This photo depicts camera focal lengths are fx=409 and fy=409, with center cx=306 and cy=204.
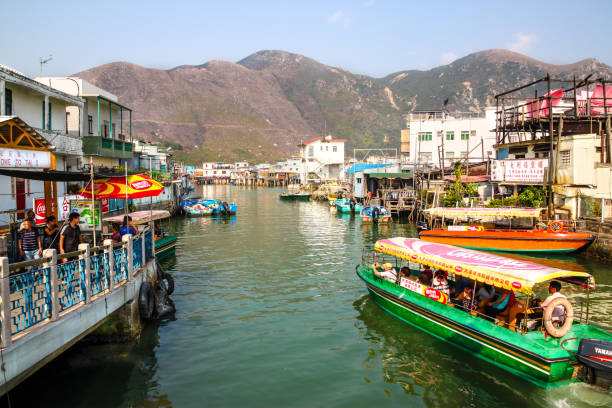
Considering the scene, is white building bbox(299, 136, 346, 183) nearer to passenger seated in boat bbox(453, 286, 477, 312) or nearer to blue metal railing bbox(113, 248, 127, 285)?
passenger seated in boat bbox(453, 286, 477, 312)

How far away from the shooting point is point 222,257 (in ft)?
85.0

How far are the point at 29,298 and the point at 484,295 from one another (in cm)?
1148

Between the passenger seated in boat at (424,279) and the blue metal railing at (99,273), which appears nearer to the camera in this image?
the blue metal railing at (99,273)

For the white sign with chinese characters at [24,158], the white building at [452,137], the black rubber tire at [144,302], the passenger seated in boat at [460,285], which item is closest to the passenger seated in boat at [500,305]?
the passenger seated in boat at [460,285]

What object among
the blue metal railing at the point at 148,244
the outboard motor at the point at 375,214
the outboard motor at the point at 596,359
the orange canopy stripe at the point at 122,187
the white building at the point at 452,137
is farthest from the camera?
the white building at the point at 452,137

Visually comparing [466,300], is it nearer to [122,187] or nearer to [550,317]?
[550,317]

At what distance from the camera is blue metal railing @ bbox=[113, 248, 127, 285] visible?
37.3 ft

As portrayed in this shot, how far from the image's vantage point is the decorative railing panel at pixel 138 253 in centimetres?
1316


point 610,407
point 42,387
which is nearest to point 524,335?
point 610,407

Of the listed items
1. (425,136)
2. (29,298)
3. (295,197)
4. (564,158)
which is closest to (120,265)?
(29,298)

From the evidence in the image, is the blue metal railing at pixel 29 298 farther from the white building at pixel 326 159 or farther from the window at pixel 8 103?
the white building at pixel 326 159

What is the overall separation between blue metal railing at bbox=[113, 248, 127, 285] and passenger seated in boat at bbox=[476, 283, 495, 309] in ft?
34.3

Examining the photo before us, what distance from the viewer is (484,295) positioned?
12.3 m

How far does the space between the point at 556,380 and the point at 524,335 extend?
1.16 meters
